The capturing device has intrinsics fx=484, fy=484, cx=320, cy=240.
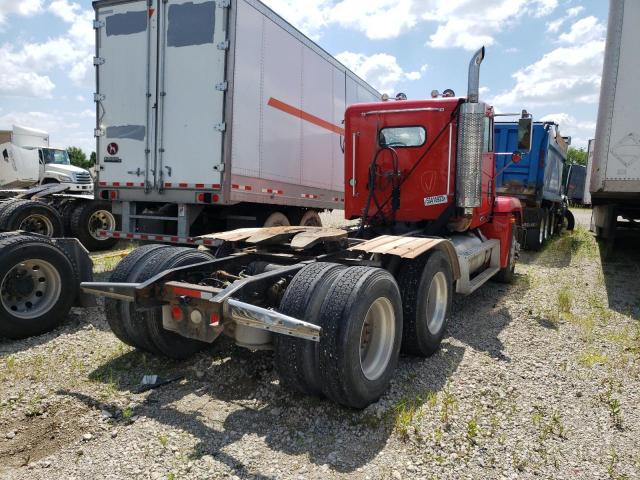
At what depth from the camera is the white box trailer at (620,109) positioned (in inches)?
290

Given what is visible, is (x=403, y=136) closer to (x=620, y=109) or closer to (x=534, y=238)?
(x=620, y=109)

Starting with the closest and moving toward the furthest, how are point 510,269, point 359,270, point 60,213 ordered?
point 359,270, point 510,269, point 60,213

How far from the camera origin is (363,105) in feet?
21.1

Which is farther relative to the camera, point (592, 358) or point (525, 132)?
point (525, 132)

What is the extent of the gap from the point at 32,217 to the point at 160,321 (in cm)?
766

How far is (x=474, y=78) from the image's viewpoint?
575 cm

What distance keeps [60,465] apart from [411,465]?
211cm

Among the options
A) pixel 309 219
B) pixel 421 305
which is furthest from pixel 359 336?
pixel 309 219

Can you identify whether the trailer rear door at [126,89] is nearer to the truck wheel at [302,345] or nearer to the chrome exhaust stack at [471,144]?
the chrome exhaust stack at [471,144]

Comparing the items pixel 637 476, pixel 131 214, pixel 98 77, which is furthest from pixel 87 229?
pixel 637 476

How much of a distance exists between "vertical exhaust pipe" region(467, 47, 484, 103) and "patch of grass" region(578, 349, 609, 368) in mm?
3073

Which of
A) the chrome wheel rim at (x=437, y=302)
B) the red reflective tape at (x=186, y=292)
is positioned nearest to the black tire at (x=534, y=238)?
the chrome wheel rim at (x=437, y=302)

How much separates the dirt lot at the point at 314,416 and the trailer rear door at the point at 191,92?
11.0ft

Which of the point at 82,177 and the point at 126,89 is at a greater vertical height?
the point at 126,89
